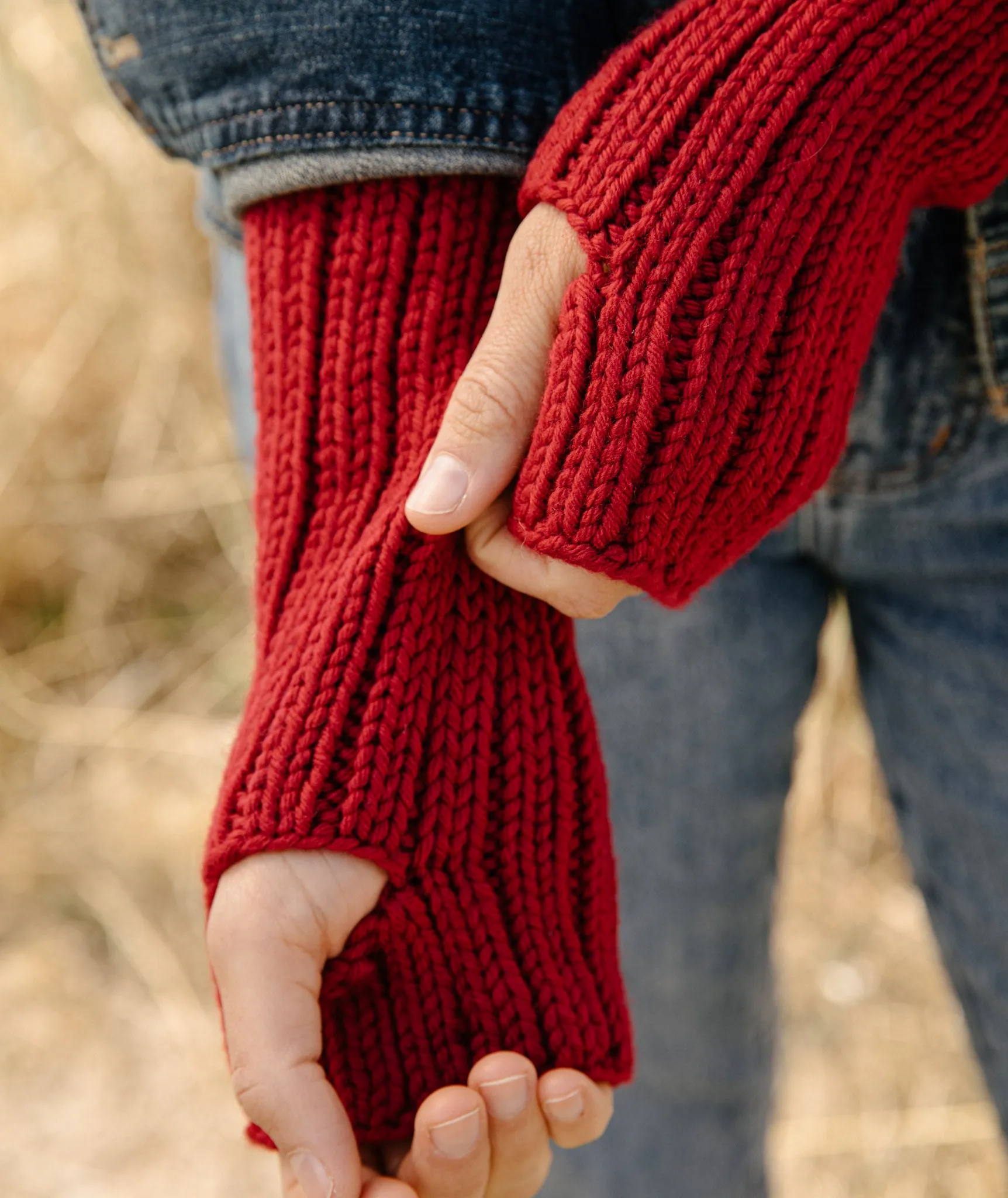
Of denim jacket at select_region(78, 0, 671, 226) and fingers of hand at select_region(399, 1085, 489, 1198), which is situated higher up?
denim jacket at select_region(78, 0, 671, 226)

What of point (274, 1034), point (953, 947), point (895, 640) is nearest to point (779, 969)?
point (953, 947)

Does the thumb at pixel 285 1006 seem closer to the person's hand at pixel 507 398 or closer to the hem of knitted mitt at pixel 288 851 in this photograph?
the hem of knitted mitt at pixel 288 851

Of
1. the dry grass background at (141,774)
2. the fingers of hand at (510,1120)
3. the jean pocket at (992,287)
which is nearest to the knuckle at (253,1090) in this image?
the fingers of hand at (510,1120)

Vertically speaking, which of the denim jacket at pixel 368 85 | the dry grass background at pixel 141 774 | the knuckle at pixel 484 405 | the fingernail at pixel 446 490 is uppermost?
the denim jacket at pixel 368 85

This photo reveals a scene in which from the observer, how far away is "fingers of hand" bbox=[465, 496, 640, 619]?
0.56m

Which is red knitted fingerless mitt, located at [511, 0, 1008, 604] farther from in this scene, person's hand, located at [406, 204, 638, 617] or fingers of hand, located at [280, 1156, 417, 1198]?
fingers of hand, located at [280, 1156, 417, 1198]

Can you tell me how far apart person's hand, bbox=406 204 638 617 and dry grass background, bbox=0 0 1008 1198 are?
1106 mm

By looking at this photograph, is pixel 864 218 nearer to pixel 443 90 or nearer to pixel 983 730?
pixel 443 90

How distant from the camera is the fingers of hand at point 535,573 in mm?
563

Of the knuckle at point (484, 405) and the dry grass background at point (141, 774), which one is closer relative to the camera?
the knuckle at point (484, 405)

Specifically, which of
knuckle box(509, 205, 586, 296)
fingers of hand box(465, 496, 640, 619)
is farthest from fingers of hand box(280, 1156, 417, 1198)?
knuckle box(509, 205, 586, 296)

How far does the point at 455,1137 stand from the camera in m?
0.55

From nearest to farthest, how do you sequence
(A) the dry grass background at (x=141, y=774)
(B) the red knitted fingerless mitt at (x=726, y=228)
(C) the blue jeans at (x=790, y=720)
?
(B) the red knitted fingerless mitt at (x=726, y=228)
(C) the blue jeans at (x=790, y=720)
(A) the dry grass background at (x=141, y=774)

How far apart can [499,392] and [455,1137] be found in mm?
410
